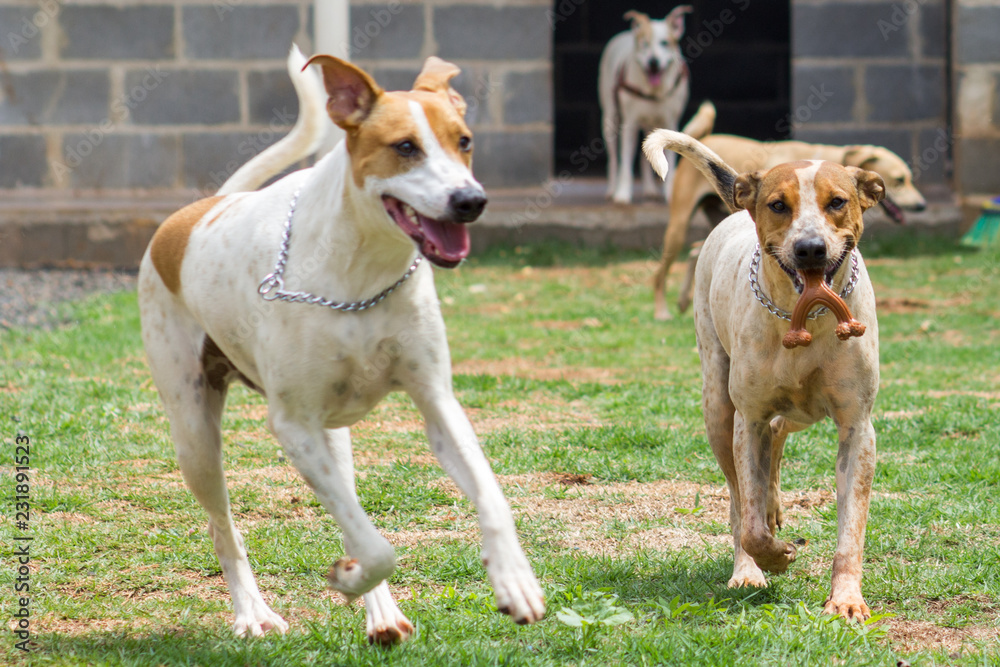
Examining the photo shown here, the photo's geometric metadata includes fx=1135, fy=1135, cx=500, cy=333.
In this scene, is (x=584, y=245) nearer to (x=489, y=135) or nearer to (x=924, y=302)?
(x=489, y=135)

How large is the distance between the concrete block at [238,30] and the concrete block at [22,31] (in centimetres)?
145

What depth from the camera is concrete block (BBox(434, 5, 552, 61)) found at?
462 inches

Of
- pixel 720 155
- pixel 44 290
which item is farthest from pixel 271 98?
pixel 720 155

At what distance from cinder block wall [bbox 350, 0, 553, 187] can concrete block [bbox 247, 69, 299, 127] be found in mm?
830

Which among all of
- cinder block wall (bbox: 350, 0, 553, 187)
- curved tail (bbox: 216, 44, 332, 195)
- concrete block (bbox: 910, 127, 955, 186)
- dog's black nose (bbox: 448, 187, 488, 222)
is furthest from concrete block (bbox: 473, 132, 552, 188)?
dog's black nose (bbox: 448, 187, 488, 222)

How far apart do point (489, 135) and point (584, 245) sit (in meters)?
1.55

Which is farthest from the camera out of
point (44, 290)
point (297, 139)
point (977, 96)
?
point (977, 96)

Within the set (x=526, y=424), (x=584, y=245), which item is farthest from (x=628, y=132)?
(x=526, y=424)

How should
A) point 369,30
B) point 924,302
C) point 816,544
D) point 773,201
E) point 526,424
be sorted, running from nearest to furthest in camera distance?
point 773,201 < point 816,544 < point 526,424 < point 924,302 < point 369,30

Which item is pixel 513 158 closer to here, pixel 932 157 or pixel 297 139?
pixel 932 157

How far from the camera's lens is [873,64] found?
11914 millimetres

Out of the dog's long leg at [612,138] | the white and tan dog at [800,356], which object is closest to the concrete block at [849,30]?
the dog's long leg at [612,138]

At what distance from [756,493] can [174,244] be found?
1962 mm

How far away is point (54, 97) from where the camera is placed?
11766 mm
